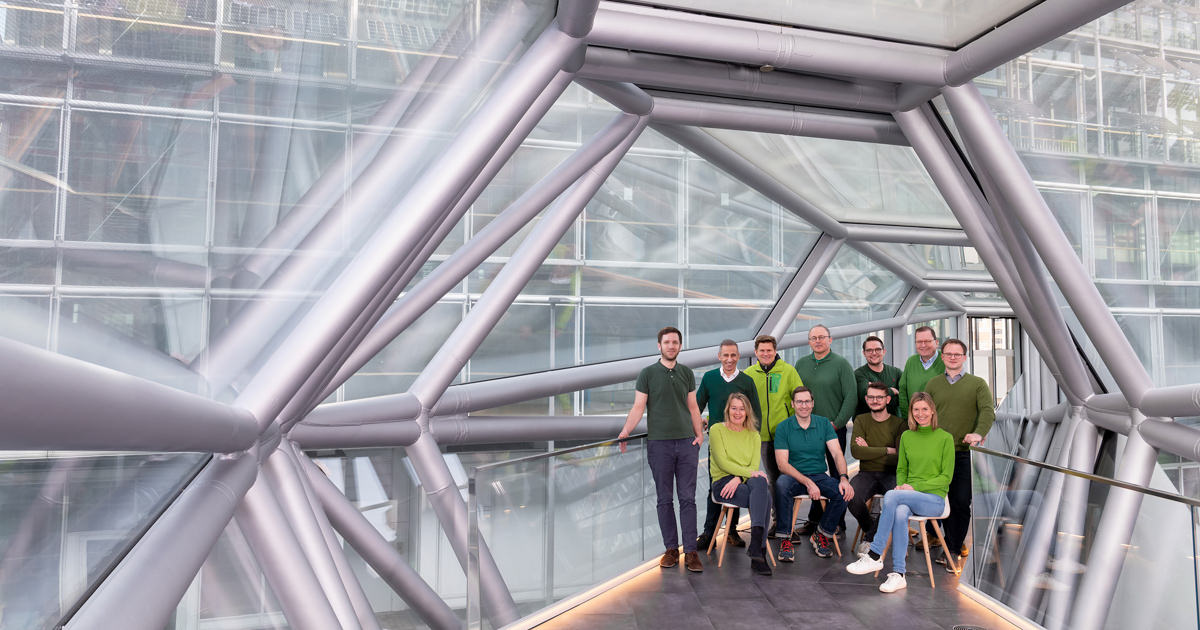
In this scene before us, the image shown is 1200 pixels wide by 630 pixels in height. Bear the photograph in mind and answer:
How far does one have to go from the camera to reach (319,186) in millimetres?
4797

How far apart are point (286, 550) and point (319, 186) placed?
2.58 metres

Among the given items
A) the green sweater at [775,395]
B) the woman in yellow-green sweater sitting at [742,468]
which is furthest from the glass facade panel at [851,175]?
the woman in yellow-green sweater sitting at [742,468]

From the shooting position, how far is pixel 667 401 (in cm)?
778

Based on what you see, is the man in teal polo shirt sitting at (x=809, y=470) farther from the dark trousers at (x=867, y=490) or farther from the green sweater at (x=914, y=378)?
the green sweater at (x=914, y=378)

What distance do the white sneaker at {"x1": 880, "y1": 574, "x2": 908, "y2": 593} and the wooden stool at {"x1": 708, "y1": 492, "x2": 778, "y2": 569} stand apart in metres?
1.06

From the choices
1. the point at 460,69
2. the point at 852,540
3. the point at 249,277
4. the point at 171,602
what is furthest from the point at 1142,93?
the point at 171,602

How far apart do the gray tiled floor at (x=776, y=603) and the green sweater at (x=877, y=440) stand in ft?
3.36

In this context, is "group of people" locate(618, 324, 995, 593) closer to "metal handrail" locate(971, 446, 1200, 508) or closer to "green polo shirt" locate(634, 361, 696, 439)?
"green polo shirt" locate(634, 361, 696, 439)

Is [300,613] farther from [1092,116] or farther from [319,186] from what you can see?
[1092,116]

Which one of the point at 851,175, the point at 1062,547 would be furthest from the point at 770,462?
the point at 851,175

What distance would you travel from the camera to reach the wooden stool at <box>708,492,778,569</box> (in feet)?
26.3

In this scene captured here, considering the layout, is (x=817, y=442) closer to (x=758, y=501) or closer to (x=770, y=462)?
(x=770, y=462)

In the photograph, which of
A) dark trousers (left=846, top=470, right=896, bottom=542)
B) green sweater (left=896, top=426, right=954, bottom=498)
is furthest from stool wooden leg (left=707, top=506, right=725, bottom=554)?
green sweater (left=896, top=426, right=954, bottom=498)

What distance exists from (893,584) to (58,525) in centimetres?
638
